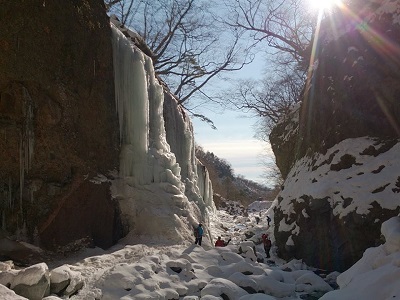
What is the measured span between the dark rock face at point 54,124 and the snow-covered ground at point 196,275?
1.25 meters

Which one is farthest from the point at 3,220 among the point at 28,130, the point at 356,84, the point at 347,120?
the point at 356,84

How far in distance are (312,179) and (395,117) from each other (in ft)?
9.86

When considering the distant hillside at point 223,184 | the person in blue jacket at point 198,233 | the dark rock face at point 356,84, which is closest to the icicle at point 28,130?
the person in blue jacket at point 198,233

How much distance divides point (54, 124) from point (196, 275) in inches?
204

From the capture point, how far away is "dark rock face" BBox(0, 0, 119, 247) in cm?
885

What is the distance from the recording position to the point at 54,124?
9.38 m

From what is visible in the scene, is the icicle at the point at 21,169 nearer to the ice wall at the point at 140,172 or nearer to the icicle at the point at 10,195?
the icicle at the point at 10,195

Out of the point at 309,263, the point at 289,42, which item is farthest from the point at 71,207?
the point at 289,42

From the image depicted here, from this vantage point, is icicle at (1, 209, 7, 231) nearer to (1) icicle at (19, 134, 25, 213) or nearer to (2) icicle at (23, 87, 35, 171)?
(1) icicle at (19, 134, 25, 213)

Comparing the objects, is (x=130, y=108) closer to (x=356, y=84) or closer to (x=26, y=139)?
(x=26, y=139)

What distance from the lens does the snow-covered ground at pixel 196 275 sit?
467 cm

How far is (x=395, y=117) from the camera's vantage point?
10.3 m

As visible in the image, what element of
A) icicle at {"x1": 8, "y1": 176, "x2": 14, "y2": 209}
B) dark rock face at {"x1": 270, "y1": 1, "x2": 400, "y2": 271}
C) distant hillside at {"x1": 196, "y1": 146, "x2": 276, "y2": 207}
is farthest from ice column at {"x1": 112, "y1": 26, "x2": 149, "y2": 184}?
distant hillside at {"x1": 196, "y1": 146, "x2": 276, "y2": 207}

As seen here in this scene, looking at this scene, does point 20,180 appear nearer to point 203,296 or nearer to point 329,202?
point 203,296
